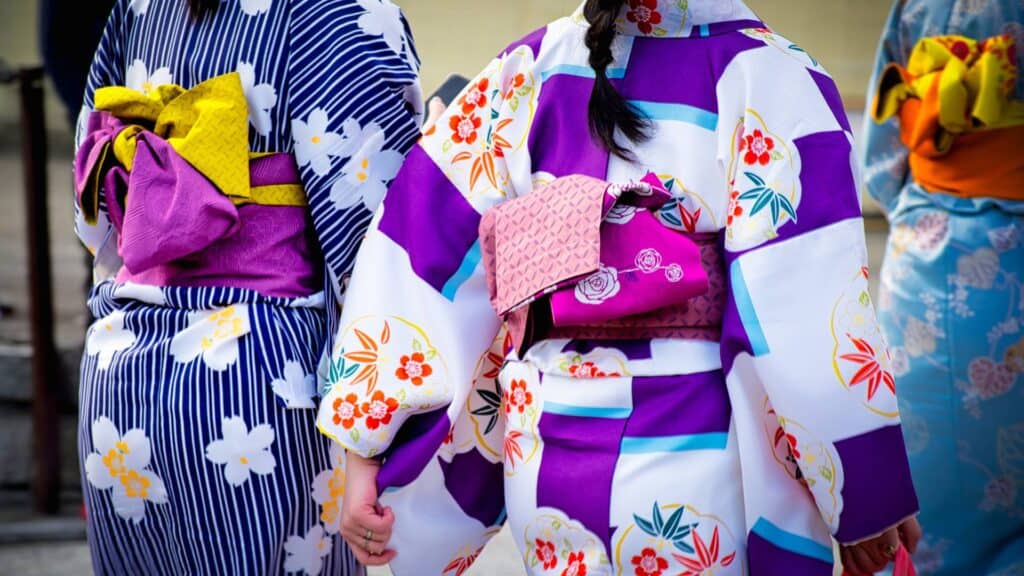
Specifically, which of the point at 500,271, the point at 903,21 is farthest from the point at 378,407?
the point at 903,21

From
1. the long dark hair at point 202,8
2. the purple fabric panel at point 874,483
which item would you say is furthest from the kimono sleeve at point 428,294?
the purple fabric panel at point 874,483

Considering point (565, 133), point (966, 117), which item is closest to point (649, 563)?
point (565, 133)

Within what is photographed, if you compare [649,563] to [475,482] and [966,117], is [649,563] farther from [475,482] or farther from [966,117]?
[966,117]

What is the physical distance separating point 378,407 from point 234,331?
297 mm

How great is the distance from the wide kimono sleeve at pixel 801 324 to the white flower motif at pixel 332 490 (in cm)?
67

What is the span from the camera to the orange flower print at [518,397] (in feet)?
5.32

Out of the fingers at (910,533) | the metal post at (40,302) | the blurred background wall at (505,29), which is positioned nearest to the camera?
the fingers at (910,533)

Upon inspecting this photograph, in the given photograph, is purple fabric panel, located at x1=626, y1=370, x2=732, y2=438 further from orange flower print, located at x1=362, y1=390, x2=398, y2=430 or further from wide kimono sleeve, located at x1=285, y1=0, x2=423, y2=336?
wide kimono sleeve, located at x1=285, y1=0, x2=423, y2=336

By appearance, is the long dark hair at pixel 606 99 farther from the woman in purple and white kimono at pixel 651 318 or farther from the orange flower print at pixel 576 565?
the orange flower print at pixel 576 565

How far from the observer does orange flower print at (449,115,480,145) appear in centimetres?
172

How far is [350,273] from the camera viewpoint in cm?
184

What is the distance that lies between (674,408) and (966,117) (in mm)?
1517

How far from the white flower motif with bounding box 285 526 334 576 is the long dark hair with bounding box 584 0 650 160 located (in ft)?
2.59

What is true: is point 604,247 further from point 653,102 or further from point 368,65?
point 368,65
